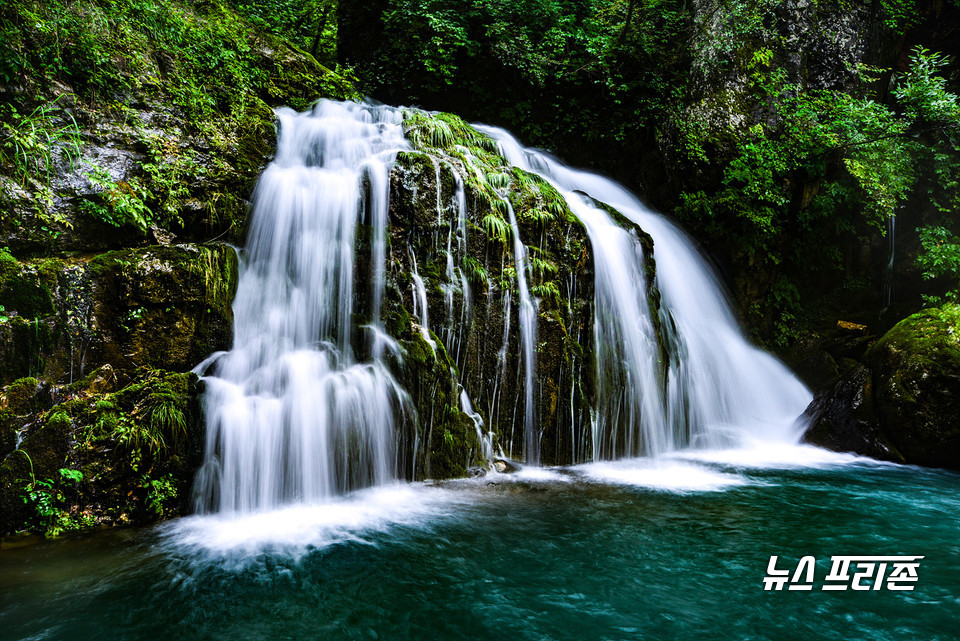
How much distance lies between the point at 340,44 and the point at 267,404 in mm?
11488

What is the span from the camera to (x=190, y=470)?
4.39 meters

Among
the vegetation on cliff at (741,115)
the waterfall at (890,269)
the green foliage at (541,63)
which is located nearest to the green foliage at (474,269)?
the vegetation on cliff at (741,115)

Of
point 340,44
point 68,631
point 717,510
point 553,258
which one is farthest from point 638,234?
point 340,44

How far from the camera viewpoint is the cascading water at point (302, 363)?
183 inches

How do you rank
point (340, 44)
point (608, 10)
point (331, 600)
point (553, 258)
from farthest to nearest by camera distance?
1. point (340, 44)
2. point (608, 10)
3. point (553, 258)
4. point (331, 600)

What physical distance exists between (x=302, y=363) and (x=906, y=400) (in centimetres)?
768

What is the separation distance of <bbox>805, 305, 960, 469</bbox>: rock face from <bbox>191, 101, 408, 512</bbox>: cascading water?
6548 millimetres

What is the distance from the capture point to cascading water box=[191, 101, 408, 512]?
15.2 feet

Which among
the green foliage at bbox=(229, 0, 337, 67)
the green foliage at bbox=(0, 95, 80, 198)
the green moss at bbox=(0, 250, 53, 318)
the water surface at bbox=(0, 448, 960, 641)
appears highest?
the green foliage at bbox=(229, 0, 337, 67)

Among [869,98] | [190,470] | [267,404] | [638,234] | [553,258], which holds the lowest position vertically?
[190,470]

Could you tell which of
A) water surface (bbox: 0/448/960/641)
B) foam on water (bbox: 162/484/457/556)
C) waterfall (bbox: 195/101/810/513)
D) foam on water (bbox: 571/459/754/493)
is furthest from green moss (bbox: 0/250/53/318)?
foam on water (bbox: 571/459/754/493)

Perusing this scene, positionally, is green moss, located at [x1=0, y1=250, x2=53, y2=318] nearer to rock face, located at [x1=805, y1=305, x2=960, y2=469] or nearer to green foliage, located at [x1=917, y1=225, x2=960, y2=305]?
rock face, located at [x1=805, y1=305, x2=960, y2=469]

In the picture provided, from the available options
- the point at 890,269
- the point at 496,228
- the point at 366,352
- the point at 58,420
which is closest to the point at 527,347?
the point at 496,228

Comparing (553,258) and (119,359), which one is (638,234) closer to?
(553,258)
